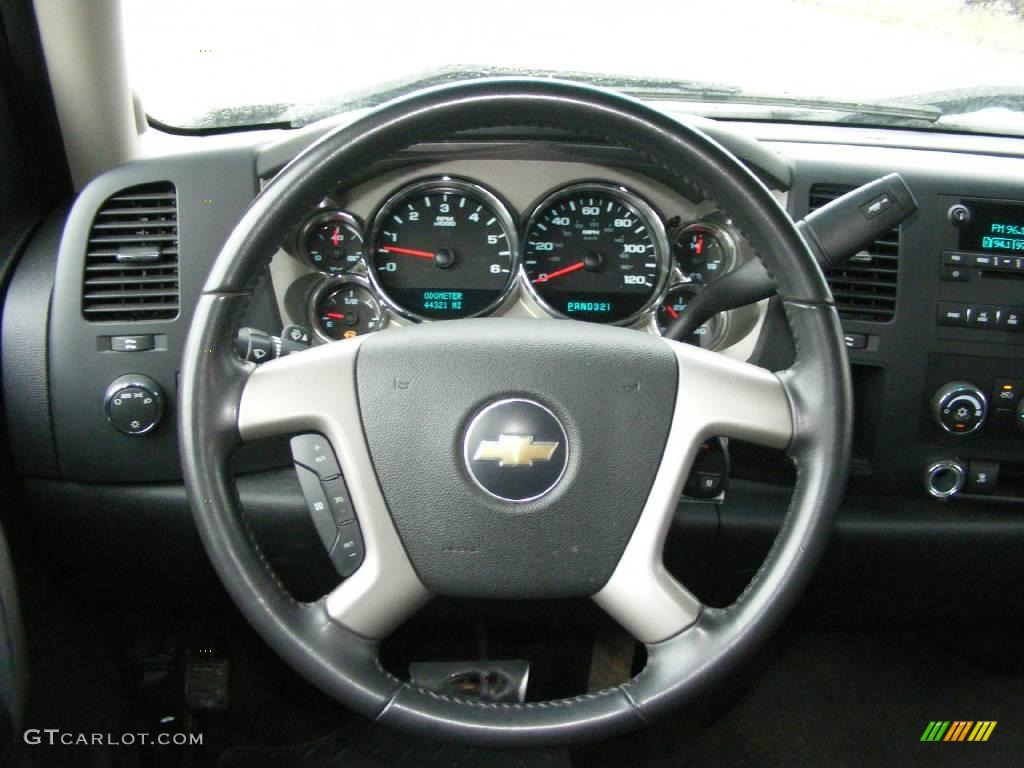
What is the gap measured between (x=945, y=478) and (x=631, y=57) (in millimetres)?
956

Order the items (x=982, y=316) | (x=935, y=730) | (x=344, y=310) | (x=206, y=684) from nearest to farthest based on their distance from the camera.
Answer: (x=982, y=316), (x=344, y=310), (x=206, y=684), (x=935, y=730)

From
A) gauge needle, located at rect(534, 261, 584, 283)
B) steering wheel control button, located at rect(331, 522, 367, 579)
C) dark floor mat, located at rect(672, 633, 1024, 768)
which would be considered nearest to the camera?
steering wheel control button, located at rect(331, 522, 367, 579)

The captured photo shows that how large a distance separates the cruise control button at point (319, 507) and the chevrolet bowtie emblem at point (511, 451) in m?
0.28

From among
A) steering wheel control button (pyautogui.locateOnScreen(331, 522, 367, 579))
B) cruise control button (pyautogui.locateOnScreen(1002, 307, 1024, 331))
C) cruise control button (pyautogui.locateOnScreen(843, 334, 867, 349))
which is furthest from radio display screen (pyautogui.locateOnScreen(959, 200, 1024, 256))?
steering wheel control button (pyautogui.locateOnScreen(331, 522, 367, 579))

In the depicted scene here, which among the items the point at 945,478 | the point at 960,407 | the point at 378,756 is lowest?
the point at 378,756

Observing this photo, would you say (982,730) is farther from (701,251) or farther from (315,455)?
(315,455)

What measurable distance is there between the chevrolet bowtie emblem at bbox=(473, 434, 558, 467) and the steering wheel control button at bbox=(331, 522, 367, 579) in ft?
0.72

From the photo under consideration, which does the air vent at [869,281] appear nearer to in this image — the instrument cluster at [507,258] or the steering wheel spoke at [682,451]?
the instrument cluster at [507,258]

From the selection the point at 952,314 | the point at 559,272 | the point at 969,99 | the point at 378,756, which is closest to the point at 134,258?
the point at 559,272

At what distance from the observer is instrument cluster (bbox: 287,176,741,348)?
5.66 feet

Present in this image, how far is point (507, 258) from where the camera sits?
1745mm

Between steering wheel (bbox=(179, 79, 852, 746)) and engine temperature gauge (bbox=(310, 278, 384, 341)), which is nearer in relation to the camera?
steering wheel (bbox=(179, 79, 852, 746))

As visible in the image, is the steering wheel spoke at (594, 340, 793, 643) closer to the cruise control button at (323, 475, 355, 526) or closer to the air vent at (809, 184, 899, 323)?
the cruise control button at (323, 475, 355, 526)

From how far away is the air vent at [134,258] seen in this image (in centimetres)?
161
